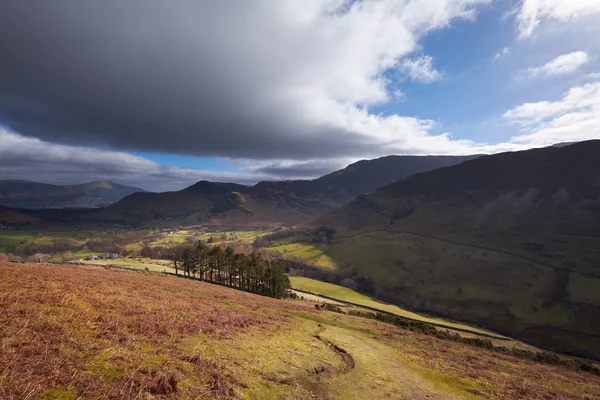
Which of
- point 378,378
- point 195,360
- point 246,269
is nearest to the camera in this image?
point 195,360

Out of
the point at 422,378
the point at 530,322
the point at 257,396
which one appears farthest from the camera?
the point at 530,322

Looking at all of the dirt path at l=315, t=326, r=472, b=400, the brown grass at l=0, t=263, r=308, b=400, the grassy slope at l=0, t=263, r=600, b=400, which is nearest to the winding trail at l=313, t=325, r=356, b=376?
the dirt path at l=315, t=326, r=472, b=400

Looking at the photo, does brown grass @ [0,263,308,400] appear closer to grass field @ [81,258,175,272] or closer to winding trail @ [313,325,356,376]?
winding trail @ [313,325,356,376]

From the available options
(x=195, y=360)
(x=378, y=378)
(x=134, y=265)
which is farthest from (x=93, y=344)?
(x=134, y=265)

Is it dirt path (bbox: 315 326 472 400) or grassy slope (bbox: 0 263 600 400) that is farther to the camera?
dirt path (bbox: 315 326 472 400)

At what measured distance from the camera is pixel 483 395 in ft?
70.1

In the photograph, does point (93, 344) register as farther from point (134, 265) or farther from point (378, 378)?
point (134, 265)

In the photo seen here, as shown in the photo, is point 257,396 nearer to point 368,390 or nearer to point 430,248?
point 368,390

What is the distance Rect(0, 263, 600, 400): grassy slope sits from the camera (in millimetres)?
13328

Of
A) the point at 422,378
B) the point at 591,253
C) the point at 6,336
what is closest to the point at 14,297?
the point at 6,336

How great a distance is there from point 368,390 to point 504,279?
164221 mm

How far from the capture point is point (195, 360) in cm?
1716

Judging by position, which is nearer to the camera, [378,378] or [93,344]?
[93,344]

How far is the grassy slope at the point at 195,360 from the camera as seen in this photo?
43.7 ft
